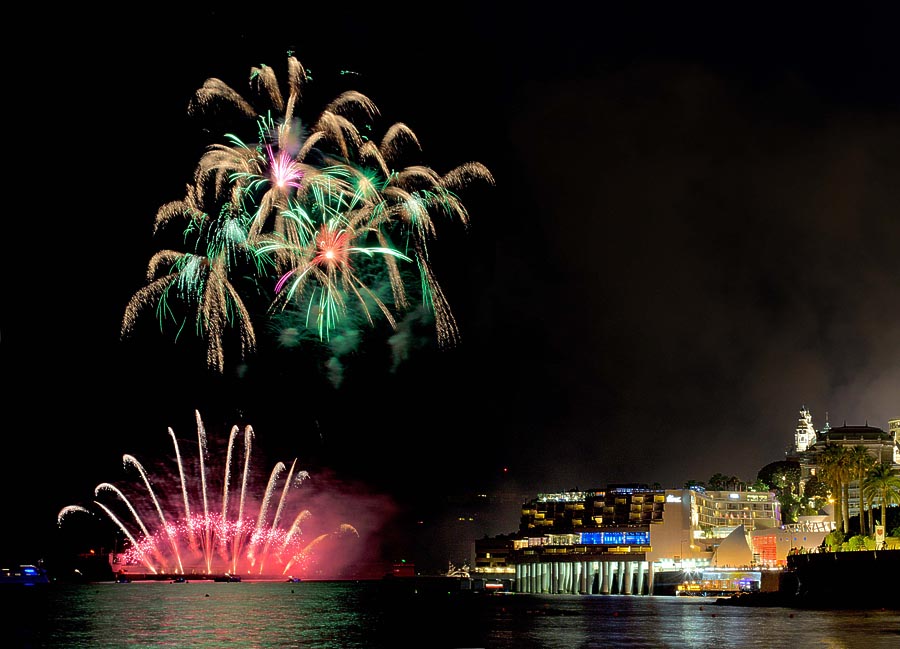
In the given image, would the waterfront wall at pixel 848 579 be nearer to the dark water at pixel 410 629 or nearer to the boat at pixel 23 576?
the dark water at pixel 410 629

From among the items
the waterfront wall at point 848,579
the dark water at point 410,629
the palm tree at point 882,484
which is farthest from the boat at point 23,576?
the palm tree at point 882,484

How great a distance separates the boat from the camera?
18650cm

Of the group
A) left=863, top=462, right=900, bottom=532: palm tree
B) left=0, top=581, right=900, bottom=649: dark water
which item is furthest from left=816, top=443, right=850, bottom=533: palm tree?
left=0, top=581, right=900, bottom=649: dark water

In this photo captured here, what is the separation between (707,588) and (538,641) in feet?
460

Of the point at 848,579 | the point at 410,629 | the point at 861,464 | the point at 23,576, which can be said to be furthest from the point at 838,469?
the point at 23,576

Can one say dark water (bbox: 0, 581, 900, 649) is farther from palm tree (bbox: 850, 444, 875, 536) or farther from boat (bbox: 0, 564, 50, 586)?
boat (bbox: 0, 564, 50, 586)

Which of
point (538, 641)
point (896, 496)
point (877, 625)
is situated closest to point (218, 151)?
point (538, 641)

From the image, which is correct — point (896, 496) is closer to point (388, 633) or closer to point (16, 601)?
point (388, 633)

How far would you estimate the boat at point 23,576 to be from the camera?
18650 cm

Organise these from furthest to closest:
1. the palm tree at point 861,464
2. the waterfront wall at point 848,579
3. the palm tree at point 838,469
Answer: the palm tree at point 838,469
the palm tree at point 861,464
the waterfront wall at point 848,579

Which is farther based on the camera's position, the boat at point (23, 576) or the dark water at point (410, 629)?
the boat at point (23, 576)

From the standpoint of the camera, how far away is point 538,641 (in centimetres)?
6328

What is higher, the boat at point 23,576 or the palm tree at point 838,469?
the palm tree at point 838,469

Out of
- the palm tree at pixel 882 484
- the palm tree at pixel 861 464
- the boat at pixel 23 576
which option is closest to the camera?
the palm tree at pixel 882 484
